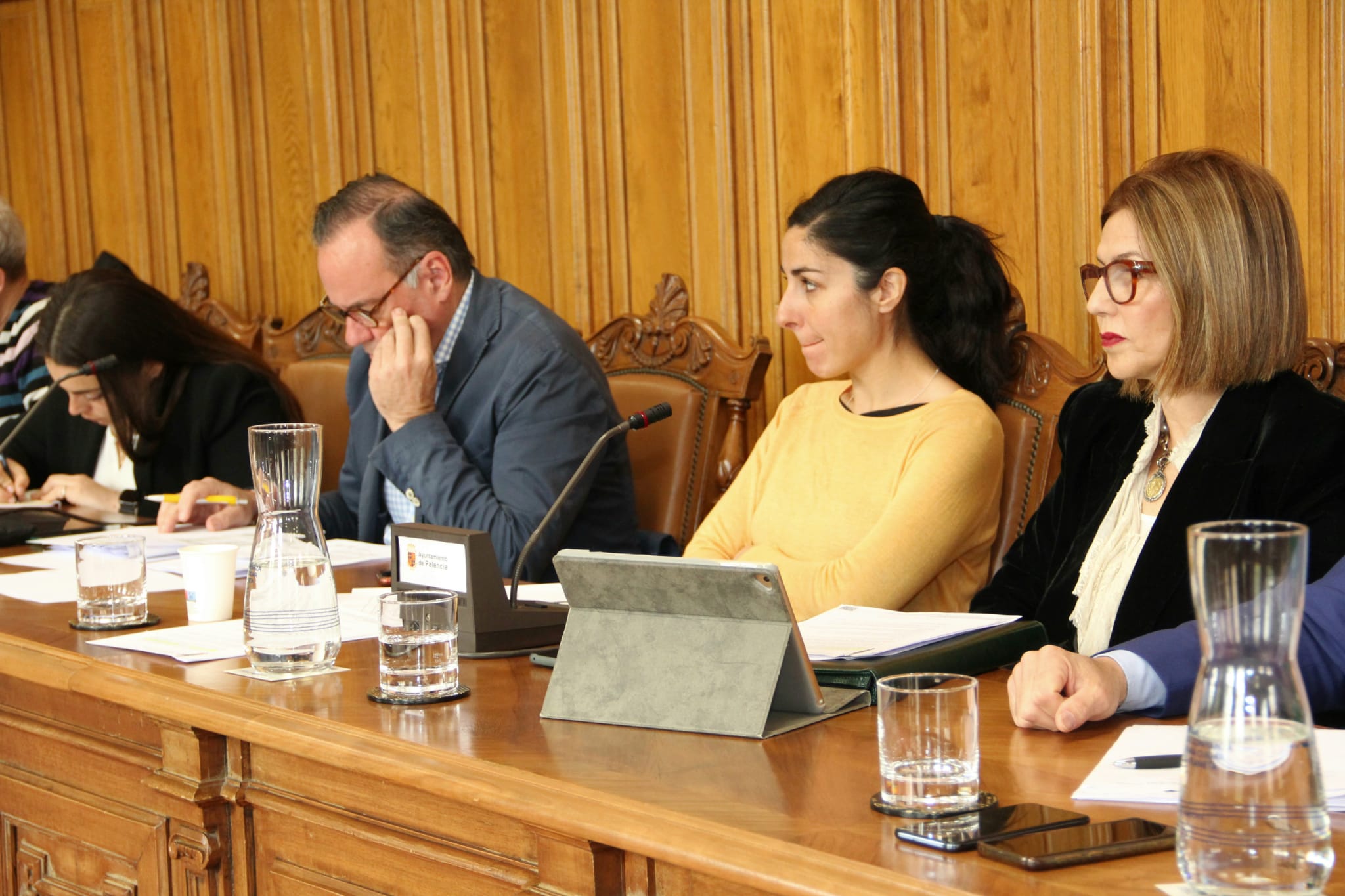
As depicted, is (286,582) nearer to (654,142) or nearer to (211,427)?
(211,427)

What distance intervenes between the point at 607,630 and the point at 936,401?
1101 mm

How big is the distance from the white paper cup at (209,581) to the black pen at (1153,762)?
1201 mm

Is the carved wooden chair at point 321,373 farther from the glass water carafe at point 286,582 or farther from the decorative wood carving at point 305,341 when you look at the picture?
the glass water carafe at point 286,582

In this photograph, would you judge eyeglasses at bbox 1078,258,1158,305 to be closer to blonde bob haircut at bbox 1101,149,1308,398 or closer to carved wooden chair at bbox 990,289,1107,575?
blonde bob haircut at bbox 1101,149,1308,398

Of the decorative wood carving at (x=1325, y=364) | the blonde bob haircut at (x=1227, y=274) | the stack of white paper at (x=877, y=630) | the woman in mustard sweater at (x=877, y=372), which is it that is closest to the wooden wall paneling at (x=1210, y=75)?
the woman in mustard sweater at (x=877, y=372)

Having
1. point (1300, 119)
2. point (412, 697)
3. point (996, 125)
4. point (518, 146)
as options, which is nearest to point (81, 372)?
point (518, 146)

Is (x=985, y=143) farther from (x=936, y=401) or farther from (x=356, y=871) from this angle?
(x=356, y=871)

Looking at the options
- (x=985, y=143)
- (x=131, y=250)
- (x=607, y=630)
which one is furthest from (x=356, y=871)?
(x=131, y=250)

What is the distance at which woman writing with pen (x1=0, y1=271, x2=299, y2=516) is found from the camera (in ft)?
10.0

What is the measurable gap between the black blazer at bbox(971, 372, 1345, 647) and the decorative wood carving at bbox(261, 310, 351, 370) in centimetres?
230

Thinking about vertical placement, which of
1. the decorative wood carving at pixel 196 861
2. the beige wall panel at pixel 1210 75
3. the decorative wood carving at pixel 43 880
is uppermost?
the beige wall panel at pixel 1210 75

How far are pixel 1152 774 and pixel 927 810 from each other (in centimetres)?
19

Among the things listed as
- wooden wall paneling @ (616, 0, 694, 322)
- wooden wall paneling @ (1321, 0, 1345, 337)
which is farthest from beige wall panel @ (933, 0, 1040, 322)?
wooden wall paneling @ (616, 0, 694, 322)

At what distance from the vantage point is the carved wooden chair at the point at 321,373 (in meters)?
3.59
